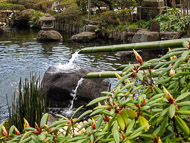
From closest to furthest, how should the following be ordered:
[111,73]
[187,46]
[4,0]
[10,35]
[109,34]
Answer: [187,46] → [111,73] → [109,34] → [10,35] → [4,0]

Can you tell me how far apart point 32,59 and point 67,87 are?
14.6 feet

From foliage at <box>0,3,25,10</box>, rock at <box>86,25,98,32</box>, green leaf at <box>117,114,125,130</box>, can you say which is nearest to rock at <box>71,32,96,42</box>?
rock at <box>86,25,98,32</box>

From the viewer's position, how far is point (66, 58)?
9930 mm

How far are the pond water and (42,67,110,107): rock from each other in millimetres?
938

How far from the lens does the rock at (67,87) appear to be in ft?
18.6

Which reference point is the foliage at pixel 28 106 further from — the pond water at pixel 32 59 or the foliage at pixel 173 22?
the foliage at pixel 173 22

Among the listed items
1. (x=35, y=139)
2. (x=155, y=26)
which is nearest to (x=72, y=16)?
(x=155, y=26)

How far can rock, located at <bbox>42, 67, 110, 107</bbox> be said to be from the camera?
5.66 metres

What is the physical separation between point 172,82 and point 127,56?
348 inches

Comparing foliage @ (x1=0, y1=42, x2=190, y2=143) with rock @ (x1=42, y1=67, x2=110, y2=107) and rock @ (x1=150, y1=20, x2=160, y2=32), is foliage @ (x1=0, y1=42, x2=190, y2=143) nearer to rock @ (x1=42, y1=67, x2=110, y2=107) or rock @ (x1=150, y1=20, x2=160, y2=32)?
rock @ (x1=42, y1=67, x2=110, y2=107)

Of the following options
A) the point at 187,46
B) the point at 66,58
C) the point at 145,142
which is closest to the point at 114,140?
the point at 145,142

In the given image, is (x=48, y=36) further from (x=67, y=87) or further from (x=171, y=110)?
(x=171, y=110)

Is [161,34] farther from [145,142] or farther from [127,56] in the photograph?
[145,142]

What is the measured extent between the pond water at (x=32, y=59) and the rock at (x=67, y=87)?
938 millimetres
